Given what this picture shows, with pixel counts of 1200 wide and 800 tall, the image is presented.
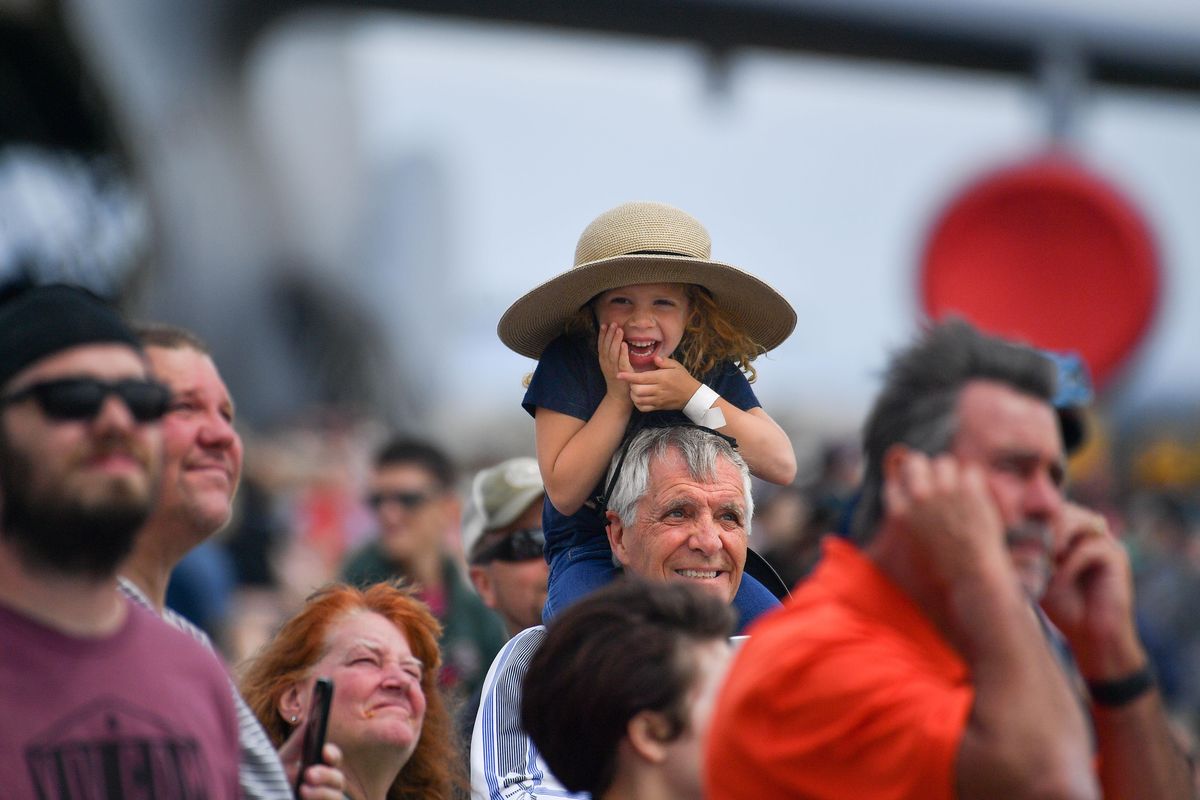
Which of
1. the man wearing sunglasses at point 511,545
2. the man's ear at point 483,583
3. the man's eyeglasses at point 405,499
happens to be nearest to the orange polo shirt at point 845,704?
the man wearing sunglasses at point 511,545

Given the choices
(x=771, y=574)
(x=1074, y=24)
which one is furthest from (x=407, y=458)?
(x=1074, y=24)

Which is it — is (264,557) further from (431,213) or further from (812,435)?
(431,213)

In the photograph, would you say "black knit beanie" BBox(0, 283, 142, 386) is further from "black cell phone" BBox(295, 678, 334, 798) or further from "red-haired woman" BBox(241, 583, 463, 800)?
"red-haired woman" BBox(241, 583, 463, 800)

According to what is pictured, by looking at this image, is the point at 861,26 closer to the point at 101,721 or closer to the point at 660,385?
the point at 660,385

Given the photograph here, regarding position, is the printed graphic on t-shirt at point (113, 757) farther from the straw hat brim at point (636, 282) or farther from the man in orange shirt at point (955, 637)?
the straw hat brim at point (636, 282)

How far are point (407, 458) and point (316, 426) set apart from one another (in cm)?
1065

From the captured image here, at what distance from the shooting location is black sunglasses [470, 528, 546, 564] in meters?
4.86

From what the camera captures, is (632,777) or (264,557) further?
(264,557)

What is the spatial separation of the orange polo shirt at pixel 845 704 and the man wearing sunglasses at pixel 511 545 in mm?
2477

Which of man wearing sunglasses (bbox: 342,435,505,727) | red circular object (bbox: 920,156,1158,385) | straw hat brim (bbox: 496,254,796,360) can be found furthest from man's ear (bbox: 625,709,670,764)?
red circular object (bbox: 920,156,1158,385)

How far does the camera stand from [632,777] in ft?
8.16

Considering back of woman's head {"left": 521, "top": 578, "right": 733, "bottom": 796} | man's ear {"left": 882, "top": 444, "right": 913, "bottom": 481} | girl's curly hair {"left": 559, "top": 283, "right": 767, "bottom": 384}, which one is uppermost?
man's ear {"left": 882, "top": 444, "right": 913, "bottom": 481}

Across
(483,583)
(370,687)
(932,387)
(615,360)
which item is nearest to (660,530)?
(615,360)

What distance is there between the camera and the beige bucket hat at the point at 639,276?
352 centimetres
